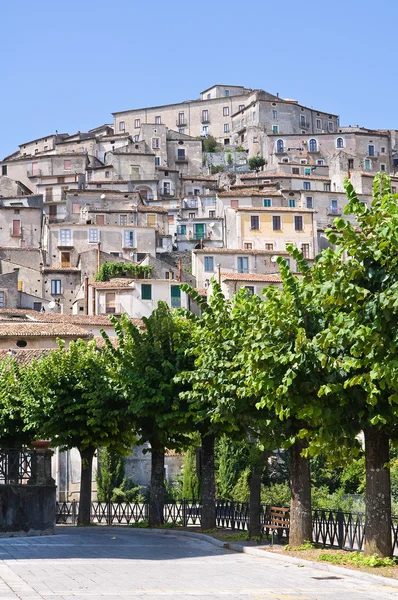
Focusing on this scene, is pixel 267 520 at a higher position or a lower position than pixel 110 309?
lower

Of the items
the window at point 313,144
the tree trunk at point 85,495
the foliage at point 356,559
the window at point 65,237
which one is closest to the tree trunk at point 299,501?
the foliage at point 356,559

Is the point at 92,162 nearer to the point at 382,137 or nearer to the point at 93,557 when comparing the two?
the point at 382,137

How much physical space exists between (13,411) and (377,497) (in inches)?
659

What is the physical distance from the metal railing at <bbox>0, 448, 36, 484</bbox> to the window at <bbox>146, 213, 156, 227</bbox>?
6696cm

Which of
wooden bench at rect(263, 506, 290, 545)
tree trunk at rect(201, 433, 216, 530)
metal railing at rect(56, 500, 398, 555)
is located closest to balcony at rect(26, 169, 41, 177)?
metal railing at rect(56, 500, 398, 555)

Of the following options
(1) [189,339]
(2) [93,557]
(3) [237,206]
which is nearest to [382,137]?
(3) [237,206]

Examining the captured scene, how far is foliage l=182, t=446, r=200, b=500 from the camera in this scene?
43812mm

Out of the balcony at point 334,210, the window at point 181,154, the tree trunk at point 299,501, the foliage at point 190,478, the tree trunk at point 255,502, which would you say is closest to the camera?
the tree trunk at point 299,501

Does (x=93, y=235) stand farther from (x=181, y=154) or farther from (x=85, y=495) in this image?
(x=85, y=495)

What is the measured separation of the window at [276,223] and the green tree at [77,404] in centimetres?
5554

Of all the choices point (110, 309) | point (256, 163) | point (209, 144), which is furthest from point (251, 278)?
point (209, 144)

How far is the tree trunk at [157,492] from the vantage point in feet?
96.4

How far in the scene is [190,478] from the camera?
44.1 metres

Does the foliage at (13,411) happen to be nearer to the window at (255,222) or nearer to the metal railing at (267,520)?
the metal railing at (267,520)
